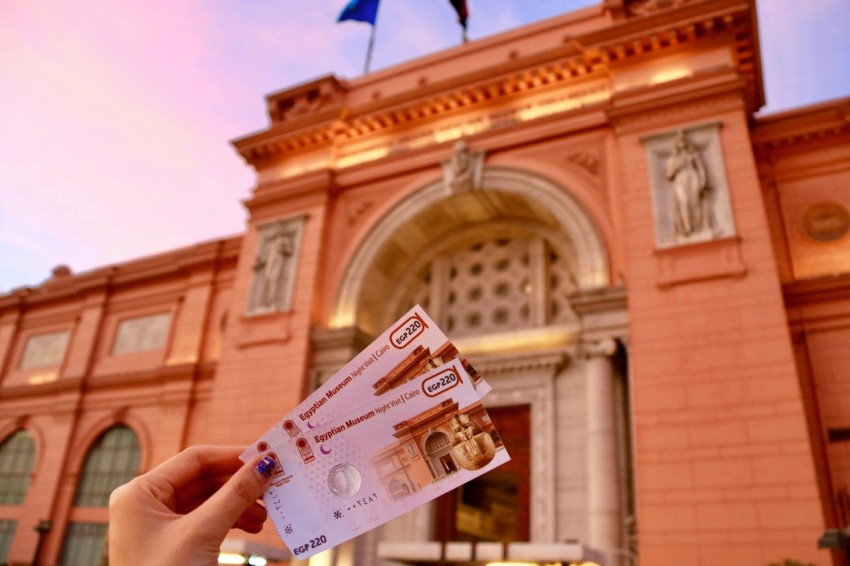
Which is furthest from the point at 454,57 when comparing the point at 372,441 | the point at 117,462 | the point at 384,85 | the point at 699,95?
the point at 372,441

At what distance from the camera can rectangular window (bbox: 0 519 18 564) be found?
18938 millimetres

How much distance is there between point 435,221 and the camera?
50.8ft

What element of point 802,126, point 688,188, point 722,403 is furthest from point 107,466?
point 802,126

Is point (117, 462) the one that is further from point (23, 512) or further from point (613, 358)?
point (613, 358)

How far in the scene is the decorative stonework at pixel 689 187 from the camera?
11469 millimetres

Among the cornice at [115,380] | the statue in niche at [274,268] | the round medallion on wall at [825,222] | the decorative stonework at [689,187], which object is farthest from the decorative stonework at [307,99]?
the round medallion on wall at [825,222]

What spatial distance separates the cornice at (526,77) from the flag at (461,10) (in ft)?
13.6

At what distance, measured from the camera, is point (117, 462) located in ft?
61.4

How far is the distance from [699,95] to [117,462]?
1672 centimetres

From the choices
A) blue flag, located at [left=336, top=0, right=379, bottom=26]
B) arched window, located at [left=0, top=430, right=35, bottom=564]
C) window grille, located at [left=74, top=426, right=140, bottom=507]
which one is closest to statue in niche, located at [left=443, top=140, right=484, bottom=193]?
blue flag, located at [left=336, top=0, right=379, bottom=26]

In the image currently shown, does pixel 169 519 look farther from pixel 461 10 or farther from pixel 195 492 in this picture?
pixel 461 10

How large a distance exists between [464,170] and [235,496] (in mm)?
12941

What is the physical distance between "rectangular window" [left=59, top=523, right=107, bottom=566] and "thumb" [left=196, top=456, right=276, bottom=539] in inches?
702

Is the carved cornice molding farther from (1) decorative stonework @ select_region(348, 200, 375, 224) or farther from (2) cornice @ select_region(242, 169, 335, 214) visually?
(2) cornice @ select_region(242, 169, 335, 214)
